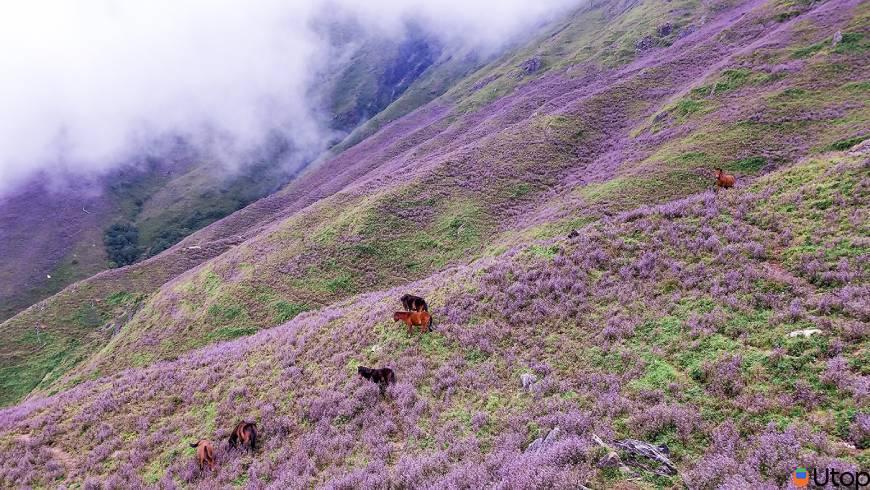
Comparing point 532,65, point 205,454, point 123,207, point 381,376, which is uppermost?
point 123,207

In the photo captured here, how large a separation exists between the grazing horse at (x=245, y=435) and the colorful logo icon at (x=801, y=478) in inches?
513

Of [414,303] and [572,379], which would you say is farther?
[414,303]

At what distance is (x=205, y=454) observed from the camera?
1241cm

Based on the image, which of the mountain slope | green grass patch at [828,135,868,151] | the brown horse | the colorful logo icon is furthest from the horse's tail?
the mountain slope

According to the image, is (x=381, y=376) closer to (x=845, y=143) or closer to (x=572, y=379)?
(x=572, y=379)

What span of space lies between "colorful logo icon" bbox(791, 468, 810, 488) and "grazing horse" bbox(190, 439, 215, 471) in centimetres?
1367

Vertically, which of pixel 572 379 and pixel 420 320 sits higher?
pixel 420 320

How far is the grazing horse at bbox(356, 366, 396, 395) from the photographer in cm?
1359

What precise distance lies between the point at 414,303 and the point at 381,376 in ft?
12.9

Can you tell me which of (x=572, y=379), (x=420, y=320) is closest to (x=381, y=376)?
(x=420, y=320)

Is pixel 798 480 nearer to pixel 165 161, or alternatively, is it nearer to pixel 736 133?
pixel 736 133

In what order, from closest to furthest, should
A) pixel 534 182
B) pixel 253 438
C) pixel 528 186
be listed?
pixel 253 438 → pixel 528 186 → pixel 534 182

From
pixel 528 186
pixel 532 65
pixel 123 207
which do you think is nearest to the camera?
pixel 528 186

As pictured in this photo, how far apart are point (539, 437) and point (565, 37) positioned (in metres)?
129
